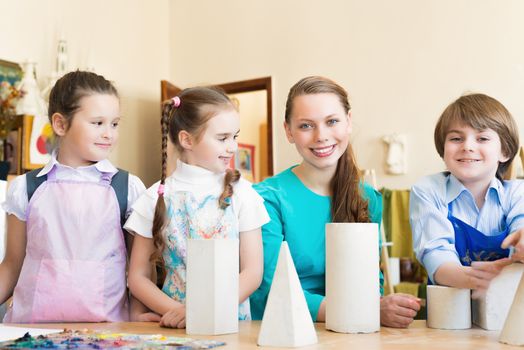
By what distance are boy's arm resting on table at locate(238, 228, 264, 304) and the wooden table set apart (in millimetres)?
176

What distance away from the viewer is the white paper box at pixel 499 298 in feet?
3.46

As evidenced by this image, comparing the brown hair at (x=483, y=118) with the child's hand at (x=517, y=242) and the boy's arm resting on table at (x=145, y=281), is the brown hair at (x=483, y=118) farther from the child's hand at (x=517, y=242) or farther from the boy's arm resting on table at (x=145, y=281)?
the boy's arm resting on table at (x=145, y=281)

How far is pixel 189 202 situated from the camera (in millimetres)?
1406

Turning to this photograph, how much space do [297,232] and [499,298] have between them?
540 mm

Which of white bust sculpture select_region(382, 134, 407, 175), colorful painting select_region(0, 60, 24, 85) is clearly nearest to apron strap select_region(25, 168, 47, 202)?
colorful painting select_region(0, 60, 24, 85)

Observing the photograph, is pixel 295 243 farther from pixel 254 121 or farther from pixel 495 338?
pixel 254 121

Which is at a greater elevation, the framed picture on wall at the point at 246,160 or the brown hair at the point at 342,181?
the framed picture on wall at the point at 246,160

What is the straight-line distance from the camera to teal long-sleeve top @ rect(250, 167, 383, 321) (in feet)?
4.83

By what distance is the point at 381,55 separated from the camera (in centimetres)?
434

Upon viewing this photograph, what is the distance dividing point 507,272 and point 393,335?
225mm

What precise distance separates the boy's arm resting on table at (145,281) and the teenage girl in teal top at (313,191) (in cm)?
26

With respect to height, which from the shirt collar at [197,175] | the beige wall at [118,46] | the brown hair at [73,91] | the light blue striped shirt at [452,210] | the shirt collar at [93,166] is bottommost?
the light blue striped shirt at [452,210]

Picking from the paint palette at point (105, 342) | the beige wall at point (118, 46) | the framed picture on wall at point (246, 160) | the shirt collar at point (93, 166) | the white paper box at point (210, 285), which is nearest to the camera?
the paint palette at point (105, 342)

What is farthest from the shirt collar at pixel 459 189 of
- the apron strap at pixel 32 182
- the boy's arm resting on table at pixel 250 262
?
the apron strap at pixel 32 182
